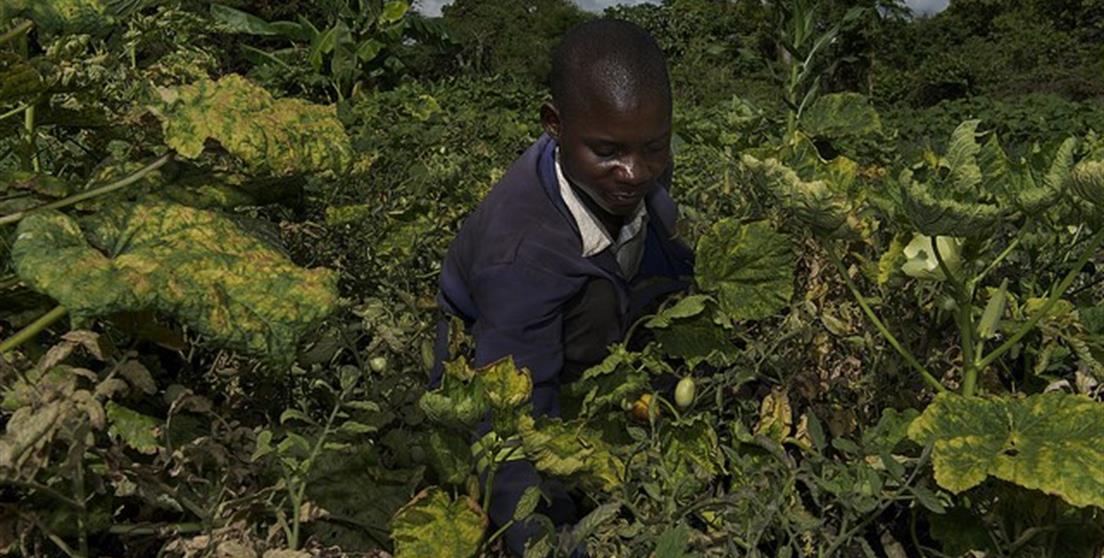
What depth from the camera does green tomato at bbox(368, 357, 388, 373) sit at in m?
2.12

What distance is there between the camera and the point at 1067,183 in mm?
1471

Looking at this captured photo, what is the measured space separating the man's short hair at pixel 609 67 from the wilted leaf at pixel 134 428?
81 centimetres

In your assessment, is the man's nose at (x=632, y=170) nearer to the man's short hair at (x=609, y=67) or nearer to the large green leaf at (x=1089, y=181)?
the man's short hair at (x=609, y=67)

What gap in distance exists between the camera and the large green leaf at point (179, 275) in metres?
1.21

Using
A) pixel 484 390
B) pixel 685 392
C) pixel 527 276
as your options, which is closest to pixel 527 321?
pixel 527 276

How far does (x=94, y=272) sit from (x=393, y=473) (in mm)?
657

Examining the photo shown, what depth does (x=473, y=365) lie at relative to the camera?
6.30 feet

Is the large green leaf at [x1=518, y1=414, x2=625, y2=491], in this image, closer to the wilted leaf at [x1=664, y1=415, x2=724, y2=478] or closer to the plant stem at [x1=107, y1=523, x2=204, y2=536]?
the wilted leaf at [x1=664, y1=415, x2=724, y2=478]

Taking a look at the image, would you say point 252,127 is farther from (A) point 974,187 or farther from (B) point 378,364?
(A) point 974,187

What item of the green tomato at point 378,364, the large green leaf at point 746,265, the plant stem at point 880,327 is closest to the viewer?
the plant stem at point 880,327

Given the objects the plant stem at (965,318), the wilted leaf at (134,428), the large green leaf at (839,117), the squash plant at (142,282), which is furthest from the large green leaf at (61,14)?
the large green leaf at (839,117)

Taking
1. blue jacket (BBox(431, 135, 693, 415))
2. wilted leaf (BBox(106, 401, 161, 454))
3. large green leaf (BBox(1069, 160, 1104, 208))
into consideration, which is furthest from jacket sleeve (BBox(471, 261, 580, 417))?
large green leaf (BBox(1069, 160, 1104, 208))

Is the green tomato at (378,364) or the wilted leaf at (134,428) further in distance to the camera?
the green tomato at (378,364)

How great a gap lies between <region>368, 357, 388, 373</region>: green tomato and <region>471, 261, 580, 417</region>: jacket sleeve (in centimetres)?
35
